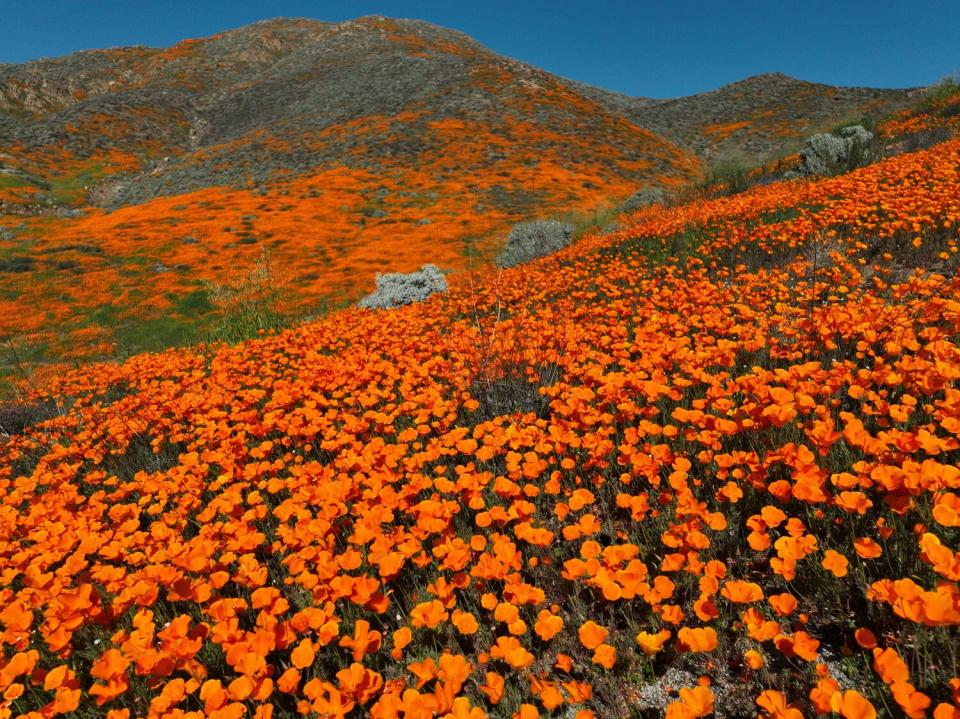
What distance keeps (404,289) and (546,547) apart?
31.0 ft

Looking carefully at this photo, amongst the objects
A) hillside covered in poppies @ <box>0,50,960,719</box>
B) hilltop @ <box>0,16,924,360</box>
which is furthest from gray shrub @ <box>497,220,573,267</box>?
hillside covered in poppies @ <box>0,50,960,719</box>

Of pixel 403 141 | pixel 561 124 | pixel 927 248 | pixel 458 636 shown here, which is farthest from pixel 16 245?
pixel 561 124

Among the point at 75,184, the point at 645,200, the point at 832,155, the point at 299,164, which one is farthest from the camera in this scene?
the point at 75,184

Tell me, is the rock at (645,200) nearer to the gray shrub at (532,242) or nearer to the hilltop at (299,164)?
the hilltop at (299,164)

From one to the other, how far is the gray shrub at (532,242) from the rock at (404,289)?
168 inches

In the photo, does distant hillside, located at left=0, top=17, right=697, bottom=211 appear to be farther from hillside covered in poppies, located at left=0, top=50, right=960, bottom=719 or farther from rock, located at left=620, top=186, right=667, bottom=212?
hillside covered in poppies, located at left=0, top=50, right=960, bottom=719

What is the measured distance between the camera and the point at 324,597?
2293 mm

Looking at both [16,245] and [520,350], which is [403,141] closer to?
[16,245]

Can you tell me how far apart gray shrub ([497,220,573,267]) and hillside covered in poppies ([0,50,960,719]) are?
10686 millimetres

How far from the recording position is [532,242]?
1584 centimetres

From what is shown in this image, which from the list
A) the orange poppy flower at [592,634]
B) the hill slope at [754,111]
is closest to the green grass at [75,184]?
the orange poppy flower at [592,634]

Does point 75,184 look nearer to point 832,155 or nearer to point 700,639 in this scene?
point 832,155

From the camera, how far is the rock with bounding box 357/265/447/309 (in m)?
11.2

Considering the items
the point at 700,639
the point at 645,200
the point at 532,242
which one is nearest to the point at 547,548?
the point at 700,639
